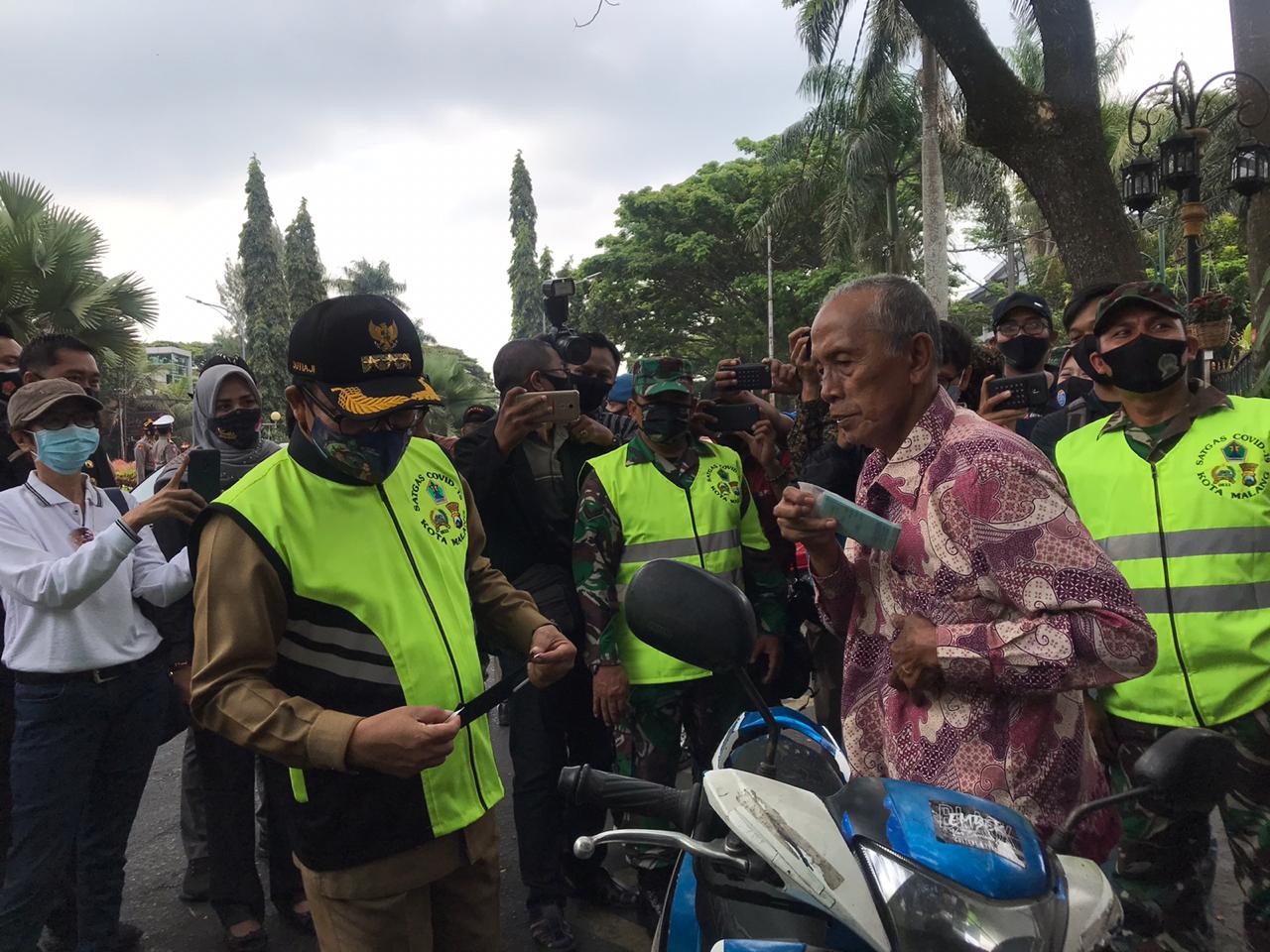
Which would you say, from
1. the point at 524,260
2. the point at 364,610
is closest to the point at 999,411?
the point at 364,610

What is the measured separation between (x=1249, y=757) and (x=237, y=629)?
100 inches

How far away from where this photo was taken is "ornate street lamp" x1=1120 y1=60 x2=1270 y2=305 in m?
5.82

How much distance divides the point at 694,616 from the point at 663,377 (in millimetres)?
2141

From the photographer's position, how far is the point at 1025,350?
3.76m

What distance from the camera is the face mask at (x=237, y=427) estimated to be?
10.7ft

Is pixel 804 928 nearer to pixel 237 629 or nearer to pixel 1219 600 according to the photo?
pixel 237 629

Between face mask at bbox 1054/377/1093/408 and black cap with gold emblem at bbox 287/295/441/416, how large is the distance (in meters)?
2.85

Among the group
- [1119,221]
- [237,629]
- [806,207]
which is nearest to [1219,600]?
[237,629]

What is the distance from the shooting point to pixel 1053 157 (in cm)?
616

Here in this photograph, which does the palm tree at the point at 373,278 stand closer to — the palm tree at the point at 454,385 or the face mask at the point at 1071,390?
the palm tree at the point at 454,385

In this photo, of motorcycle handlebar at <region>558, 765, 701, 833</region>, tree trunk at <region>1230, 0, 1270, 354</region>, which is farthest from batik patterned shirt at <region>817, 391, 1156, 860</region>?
tree trunk at <region>1230, 0, 1270, 354</region>

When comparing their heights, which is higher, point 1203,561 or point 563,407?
point 563,407

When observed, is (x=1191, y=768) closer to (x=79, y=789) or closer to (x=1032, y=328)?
(x=1032, y=328)

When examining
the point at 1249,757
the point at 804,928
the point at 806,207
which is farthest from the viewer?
the point at 806,207
